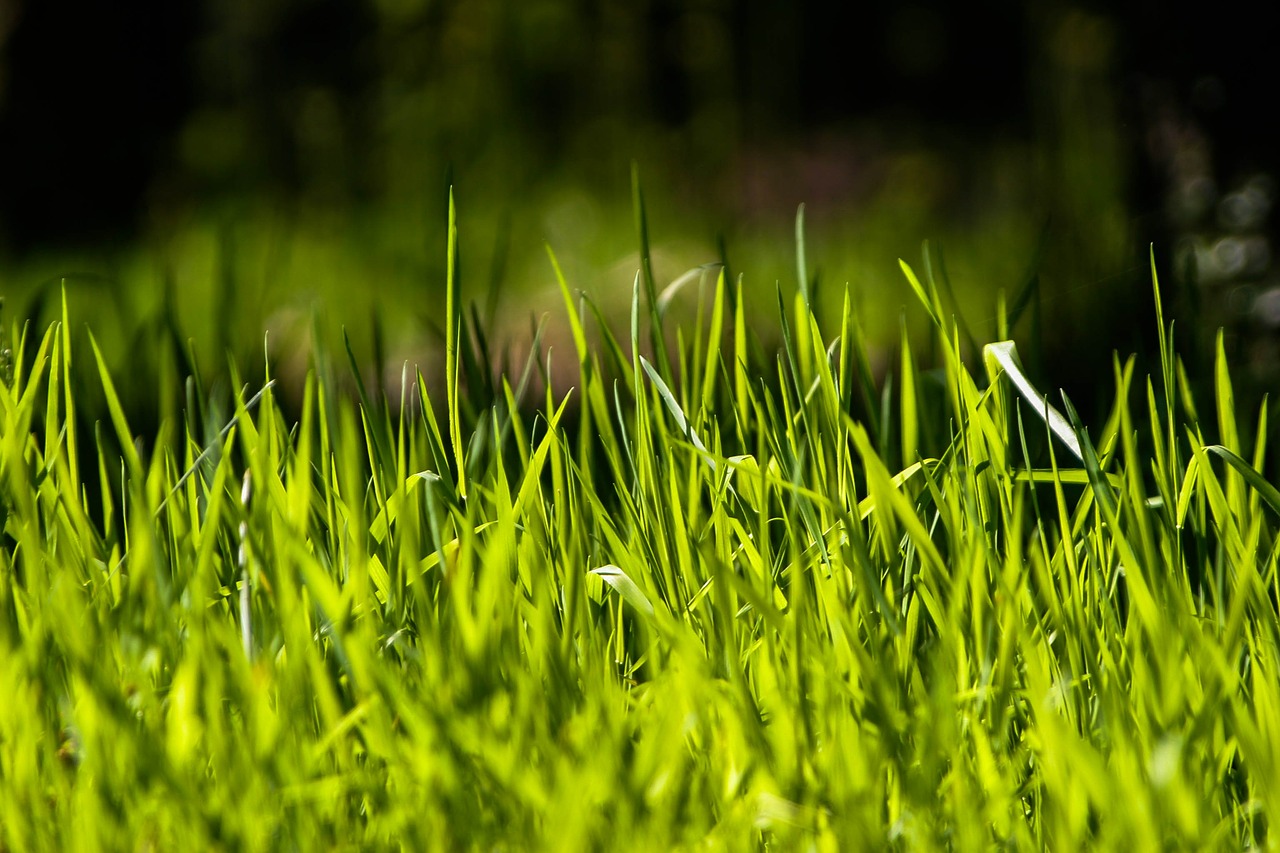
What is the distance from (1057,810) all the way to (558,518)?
1.40 feet

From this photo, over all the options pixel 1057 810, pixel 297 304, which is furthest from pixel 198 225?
pixel 1057 810

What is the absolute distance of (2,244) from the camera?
5.30 m

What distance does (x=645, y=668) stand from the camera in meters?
1.04

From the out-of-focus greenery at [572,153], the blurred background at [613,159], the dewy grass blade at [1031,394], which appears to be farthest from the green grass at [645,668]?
the out-of-focus greenery at [572,153]

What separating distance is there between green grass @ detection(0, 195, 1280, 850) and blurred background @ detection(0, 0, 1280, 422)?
276 millimetres

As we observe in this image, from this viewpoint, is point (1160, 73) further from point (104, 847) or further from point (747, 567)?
point (104, 847)

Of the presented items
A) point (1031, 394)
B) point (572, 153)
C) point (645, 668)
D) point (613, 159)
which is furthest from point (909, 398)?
point (572, 153)

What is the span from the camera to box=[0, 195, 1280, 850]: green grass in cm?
72

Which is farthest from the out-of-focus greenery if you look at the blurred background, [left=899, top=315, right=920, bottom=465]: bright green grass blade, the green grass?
the green grass

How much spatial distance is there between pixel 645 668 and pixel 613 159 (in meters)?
5.88

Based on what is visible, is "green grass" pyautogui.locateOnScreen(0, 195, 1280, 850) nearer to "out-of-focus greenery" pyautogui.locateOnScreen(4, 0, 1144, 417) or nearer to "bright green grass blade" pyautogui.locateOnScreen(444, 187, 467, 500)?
"bright green grass blade" pyautogui.locateOnScreen(444, 187, 467, 500)

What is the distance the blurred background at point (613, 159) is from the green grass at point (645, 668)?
28cm

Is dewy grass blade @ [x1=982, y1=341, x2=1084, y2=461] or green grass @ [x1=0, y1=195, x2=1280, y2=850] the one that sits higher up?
dewy grass blade @ [x1=982, y1=341, x2=1084, y2=461]

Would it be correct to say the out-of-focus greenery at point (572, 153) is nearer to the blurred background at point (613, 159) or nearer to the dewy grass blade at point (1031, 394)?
the blurred background at point (613, 159)
